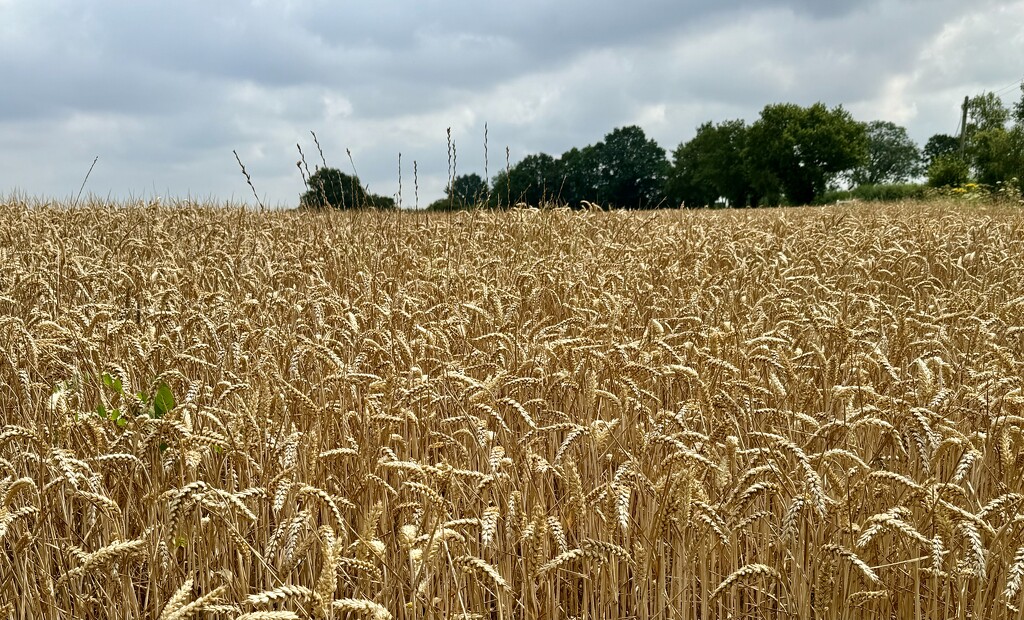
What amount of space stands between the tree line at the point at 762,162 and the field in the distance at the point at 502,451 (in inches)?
1027

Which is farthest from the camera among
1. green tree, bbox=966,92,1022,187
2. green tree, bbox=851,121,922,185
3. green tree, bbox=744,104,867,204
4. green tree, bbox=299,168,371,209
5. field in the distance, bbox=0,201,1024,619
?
green tree, bbox=851,121,922,185

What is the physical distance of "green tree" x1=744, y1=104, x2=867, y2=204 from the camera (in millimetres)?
49969

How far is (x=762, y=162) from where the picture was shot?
5116 centimetres

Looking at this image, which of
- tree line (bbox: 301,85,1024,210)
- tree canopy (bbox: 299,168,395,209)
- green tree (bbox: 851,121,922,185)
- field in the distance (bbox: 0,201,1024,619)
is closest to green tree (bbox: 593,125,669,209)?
tree line (bbox: 301,85,1024,210)

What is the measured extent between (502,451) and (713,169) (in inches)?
2228

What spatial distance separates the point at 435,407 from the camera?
2.80 metres

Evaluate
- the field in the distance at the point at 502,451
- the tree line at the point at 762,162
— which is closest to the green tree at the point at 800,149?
the tree line at the point at 762,162

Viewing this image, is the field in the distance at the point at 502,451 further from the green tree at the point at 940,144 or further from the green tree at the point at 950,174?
the green tree at the point at 940,144

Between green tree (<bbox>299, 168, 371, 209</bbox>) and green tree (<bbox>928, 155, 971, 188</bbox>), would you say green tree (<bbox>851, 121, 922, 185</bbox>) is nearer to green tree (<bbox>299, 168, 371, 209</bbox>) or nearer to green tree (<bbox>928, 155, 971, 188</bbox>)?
green tree (<bbox>928, 155, 971, 188</bbox>)

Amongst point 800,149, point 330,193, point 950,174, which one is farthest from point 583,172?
point 330,193

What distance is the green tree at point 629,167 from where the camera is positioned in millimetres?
67750

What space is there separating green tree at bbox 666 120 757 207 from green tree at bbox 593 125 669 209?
14.4 ft

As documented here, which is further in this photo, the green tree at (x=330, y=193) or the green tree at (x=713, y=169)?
the green tree at (x=713, y=169)

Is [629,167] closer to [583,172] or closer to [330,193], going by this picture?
[583,172]
